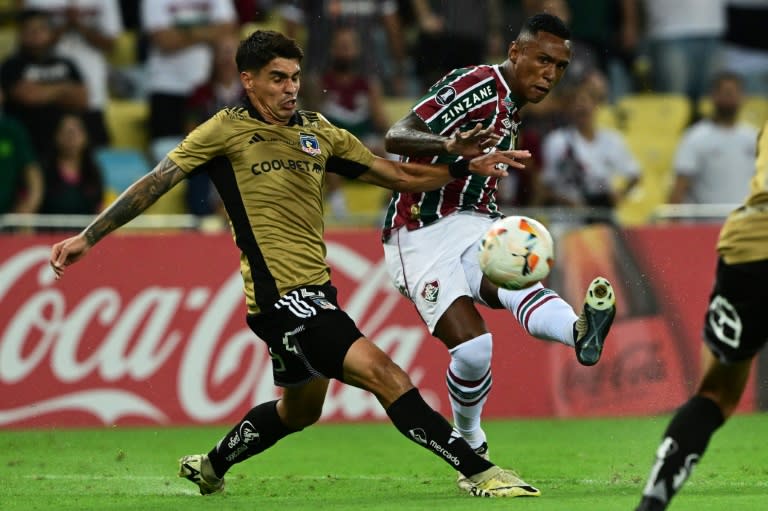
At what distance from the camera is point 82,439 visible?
11.6 m

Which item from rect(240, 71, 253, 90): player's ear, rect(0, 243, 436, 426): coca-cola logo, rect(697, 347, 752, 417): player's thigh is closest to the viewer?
rect(697, 347, 752, 417): player's thigh

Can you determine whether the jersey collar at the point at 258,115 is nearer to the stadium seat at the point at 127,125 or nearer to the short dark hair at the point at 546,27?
the short dark hair at the point at 546,27

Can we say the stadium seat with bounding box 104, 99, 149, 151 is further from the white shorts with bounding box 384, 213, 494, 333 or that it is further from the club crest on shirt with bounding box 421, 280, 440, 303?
the club crest on shirt with bounding box 421, 280, 440, 303

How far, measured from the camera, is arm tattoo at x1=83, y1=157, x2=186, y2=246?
7707 mm

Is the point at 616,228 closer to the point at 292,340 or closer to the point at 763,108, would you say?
the point at 763,108

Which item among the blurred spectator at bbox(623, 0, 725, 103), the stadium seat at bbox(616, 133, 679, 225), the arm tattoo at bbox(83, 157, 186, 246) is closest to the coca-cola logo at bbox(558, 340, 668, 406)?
the stadium seat at bbox(616, 133, 679, 225)

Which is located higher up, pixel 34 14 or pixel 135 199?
pixel 34 14

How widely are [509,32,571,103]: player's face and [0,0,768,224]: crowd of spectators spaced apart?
532cm

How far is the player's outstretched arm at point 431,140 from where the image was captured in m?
7.82

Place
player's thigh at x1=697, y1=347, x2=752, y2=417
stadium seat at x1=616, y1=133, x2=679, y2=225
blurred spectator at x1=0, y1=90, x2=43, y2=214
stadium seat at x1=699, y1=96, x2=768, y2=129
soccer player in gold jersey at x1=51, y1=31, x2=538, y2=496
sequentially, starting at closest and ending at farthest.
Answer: player's thigh at x1=697, y1=347, x2=752, y2=417
soccer player in gold jersey at x1=51, y1=31, x2=538, y2=496
blurred spectator at x1=0, y1=90, x2=43, y2=214
stadium seat at x1=616, y1=133, x2=679, y2=225
stadium seat at x1=699, y1=96, x2=768, y2=129

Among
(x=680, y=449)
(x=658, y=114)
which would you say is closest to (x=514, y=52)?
(x=680, y=449)

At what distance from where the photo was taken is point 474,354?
322 inches

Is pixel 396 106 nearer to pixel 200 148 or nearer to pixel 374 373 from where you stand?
pixel 200 148

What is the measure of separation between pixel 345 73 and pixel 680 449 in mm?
9368
